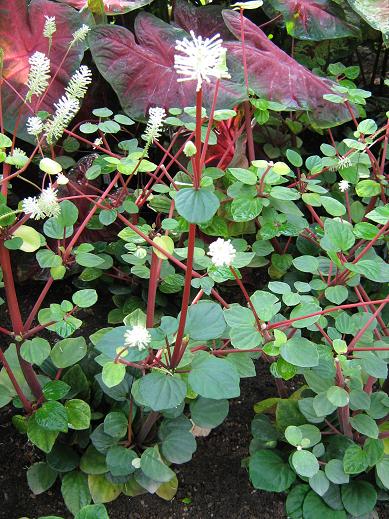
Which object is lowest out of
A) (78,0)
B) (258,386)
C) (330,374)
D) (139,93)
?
(258,386)

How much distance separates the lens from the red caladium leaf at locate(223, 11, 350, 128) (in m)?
1.32

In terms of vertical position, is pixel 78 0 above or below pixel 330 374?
above

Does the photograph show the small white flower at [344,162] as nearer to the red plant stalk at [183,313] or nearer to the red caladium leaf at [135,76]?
the red caladium leaf at [135,76]

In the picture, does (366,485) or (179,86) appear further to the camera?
(179,86)

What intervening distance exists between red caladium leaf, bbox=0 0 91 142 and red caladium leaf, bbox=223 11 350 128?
0.37m

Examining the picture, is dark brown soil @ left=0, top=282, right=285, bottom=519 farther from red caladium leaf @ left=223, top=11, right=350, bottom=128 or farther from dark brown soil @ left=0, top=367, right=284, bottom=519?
red caladium leaf @ left=223, top=11, right=350, bottom=128

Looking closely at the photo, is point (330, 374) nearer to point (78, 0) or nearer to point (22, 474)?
point (22, 474)

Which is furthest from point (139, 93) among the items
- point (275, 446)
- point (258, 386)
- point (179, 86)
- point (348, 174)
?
point (275, 446)

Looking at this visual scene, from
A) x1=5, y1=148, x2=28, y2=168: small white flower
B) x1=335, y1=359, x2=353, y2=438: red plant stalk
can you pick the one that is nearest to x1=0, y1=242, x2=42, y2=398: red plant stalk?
x1=5, y1=148, x2=28, y2=168: small white flower

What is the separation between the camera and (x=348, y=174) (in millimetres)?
1243

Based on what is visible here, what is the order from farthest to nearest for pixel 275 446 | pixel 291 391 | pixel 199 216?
pixel 291 391 → pixel 275 446 → pixel 199 216

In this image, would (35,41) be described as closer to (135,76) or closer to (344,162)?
(135,76)

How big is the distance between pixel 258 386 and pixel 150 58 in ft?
2.69

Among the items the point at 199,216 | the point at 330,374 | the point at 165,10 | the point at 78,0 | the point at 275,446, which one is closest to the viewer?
the point at 199,216
